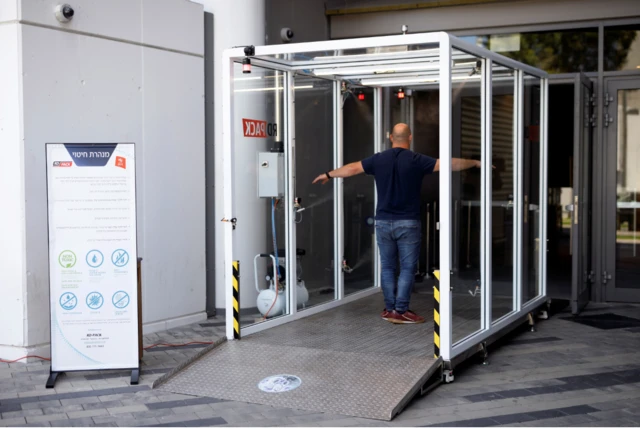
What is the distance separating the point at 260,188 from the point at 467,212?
1.87 meters

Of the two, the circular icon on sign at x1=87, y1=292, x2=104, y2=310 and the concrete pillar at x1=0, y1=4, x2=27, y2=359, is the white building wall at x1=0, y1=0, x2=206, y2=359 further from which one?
the circular icon on sign at x1=87, y1=292, x2=104, y2=310

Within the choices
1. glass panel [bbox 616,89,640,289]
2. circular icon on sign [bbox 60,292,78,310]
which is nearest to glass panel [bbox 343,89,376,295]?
glass panel [bbox 616,89,640,289]

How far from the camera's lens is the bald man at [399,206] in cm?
708

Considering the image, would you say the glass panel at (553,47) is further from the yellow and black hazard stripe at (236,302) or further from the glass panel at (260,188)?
the yellow and black hazard stripe at (236,302)

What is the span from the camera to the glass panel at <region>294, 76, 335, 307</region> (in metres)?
7.73

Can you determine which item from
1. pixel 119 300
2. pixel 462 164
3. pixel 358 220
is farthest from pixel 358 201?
pixel 119 300

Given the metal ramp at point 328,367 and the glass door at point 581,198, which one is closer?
the metal ramp at point 328,367

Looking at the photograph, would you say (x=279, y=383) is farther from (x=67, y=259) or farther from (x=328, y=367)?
(x=67, y=259)

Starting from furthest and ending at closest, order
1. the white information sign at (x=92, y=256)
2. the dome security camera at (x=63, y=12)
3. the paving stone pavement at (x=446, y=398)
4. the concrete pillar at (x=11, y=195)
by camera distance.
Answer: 1. the dome security camera at (x=63, y=12)
2. the concrete pillar at (x=11, y=195)
3. the white information sign at (x=92, y=256)
4. the paving stone pavement at (x=446, y=398)

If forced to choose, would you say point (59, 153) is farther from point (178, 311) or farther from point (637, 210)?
point (637, 210)

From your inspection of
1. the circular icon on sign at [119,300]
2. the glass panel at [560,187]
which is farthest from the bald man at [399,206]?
the glass panel at [560,187]

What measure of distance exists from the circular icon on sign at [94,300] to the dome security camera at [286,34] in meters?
4.01

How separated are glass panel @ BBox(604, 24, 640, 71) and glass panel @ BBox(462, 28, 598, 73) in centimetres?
13

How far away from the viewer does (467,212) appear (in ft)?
22.0
